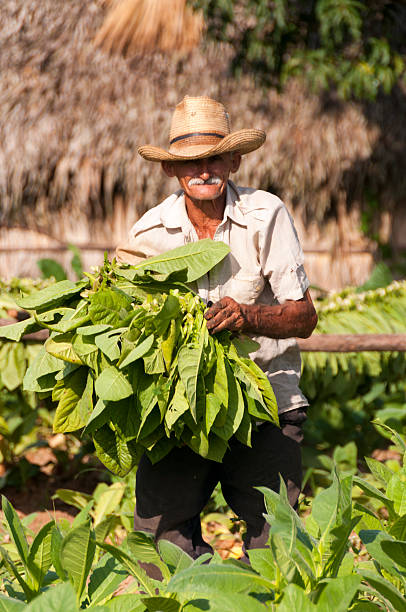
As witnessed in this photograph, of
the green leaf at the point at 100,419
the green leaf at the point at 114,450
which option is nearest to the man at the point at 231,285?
the green leaf at the point at 114,450

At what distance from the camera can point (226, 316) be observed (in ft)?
5.30

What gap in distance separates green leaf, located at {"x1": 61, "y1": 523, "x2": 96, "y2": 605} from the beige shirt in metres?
1.02

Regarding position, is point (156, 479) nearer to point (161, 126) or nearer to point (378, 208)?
point (161, 126)

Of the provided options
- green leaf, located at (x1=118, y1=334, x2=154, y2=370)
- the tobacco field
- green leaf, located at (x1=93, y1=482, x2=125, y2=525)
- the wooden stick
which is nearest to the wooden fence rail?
the wooden stick

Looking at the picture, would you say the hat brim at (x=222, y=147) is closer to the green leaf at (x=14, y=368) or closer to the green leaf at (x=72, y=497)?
the green leaf at (x=14, y=368)

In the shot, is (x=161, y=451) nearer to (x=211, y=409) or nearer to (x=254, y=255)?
(x=211, y=409)

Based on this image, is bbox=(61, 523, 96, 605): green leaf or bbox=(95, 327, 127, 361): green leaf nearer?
Result: bbox=(61, 523, 96, 605): green leaf

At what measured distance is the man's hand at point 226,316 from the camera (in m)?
1.59

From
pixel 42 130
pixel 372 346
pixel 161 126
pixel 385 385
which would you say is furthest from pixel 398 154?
pixel 372 346

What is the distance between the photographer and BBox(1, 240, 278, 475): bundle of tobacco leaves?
147 cm

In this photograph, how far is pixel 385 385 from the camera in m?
4.00

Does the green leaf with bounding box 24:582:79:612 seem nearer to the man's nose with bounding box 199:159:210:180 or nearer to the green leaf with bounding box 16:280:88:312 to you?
the green leaf with bounding box 16:280:88:312

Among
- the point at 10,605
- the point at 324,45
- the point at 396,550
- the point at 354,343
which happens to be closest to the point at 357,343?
the point at 354,343

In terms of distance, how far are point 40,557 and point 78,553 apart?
132mm
